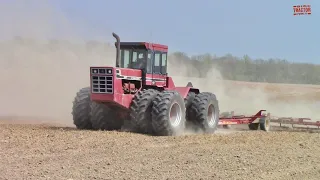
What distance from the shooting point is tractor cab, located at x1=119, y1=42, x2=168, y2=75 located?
1491 centimetres

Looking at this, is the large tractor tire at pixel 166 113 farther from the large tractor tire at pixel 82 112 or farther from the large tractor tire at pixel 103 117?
the large tractor tire at pixel 82 112

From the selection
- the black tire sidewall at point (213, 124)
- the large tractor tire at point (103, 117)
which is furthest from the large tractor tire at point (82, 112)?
the black tire sidewall at point (213, 124)

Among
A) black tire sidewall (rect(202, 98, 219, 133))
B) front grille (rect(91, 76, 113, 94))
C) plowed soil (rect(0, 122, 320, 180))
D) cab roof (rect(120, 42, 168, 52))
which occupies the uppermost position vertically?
cab roof (rect(120, 42, 168, 52))

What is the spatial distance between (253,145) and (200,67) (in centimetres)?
2646

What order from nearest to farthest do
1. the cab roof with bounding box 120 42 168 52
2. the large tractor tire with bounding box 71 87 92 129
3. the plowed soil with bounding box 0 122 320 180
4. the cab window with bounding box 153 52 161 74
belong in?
the plowed soil with bounding box 0 122 320 180 → the cab roof with bounding box 120 42 168 52 → the large tractor tire with bounding box 71 87 92 129 → the cab window with bounding box 153 52 161 74

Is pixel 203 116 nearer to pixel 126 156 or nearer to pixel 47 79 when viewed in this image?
pixel 126 156

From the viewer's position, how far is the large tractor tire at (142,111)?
13820 mm

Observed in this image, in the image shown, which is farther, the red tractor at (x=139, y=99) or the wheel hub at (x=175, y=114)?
the wheel hub at (x=175, y=114)

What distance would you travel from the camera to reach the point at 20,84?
26781mm

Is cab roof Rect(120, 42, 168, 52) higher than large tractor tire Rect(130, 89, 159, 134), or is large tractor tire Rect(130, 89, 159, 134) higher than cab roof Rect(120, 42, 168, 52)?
cab roof Rect(120, 42, 168, 52)

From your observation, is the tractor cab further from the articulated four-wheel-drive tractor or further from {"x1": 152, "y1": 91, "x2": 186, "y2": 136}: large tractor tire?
{"x1": 152, "y1": 91, "x2": 186, "y2": 136}: large tractor tire

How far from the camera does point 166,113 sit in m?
13.9

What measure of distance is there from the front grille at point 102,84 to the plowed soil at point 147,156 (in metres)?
1.24

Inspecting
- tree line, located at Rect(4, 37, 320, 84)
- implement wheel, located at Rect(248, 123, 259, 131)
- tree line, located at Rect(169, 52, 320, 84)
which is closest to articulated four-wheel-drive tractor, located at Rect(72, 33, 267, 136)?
implement wheel, located at Rect(248, 123, 259, 131)
